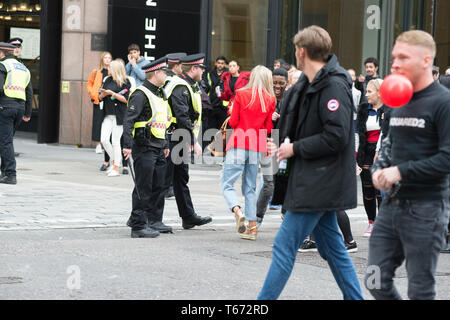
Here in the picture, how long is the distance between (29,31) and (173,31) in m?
4.80

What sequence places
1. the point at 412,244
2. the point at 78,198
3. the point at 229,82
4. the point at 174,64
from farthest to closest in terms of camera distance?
the point at 229,82 → the point at 78,198 → the point at 174,64 → the point at 412,244

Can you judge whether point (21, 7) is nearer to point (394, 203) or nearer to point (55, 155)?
point (55, 155)

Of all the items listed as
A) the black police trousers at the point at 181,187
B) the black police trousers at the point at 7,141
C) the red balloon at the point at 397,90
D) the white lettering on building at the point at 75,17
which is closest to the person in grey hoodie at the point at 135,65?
the white lettering on building at the point at 75,17

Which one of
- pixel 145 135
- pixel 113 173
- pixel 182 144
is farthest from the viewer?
pixel 113 173

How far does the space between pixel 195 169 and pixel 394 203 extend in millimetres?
11312

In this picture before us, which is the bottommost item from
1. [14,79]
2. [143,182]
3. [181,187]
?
[181,187]

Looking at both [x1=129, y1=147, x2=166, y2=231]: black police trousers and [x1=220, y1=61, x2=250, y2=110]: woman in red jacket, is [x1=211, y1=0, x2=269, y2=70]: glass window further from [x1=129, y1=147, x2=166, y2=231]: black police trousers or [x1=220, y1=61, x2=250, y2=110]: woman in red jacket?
[x1=129, y1=147, x2=166, y2=231]: black police trousers

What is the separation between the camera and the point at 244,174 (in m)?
8.98

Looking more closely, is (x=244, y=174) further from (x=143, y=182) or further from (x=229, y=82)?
(x=229, y=82)

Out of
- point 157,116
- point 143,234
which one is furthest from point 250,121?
point 143,234

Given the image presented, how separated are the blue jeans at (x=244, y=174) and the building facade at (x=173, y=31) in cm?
977

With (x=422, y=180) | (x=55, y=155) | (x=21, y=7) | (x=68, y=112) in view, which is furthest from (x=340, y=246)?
(x=21, y=7)

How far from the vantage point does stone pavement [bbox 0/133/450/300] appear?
6094 mm

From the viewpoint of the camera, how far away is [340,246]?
17.0ft
